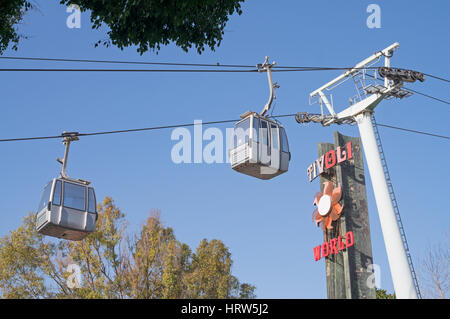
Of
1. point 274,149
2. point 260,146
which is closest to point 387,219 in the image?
point 274,149

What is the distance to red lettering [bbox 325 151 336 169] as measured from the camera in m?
22.2

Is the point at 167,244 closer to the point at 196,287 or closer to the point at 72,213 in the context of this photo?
the point at 196,287

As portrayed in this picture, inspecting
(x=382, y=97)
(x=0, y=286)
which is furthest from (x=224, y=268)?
(x=382, y=97)

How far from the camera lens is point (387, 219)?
23812mm

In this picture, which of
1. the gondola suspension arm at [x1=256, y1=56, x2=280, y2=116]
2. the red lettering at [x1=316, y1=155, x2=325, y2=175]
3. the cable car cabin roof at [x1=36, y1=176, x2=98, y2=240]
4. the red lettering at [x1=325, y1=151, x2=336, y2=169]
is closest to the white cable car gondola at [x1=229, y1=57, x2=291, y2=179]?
A: the gondola suspension arm at [x1=256, y1=56, x2=280, y2=116]

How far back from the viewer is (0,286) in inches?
1246

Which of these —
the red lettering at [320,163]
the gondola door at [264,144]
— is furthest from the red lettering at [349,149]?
the gondola door at [264,144]

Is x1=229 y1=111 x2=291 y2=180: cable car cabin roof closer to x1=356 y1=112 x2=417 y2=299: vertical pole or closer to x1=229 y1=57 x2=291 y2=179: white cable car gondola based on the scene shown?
x1=229 y1=57 x2=291 y2=179: white cable car gondola

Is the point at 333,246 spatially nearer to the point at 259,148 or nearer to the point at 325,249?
the point at 325,249

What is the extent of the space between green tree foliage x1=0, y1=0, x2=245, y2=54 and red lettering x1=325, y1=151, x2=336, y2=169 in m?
8.92

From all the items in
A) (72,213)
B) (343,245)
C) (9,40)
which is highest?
(9,40)

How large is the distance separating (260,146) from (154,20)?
4414 millimetres

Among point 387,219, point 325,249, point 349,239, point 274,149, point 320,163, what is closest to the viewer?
point 274,149
